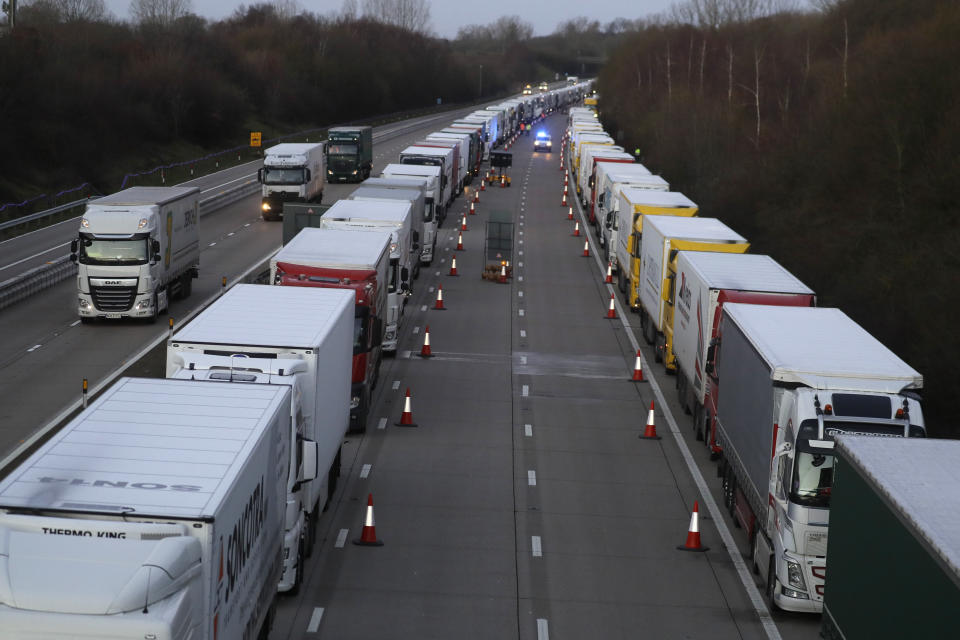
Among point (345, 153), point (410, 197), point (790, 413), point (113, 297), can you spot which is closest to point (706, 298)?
point (790, 413)

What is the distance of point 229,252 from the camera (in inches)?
1778

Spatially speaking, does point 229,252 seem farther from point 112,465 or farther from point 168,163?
point 168,163

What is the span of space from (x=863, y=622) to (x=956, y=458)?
153cm

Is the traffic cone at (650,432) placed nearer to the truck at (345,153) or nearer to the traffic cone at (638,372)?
the traffic cone at (638,372)

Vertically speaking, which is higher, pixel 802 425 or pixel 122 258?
pixel 802 425

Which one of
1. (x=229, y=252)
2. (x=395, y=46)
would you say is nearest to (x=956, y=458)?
(x=229, y=252)

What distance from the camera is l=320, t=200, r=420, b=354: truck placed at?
2841cm

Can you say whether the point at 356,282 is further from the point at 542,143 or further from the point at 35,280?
the point at 542,143

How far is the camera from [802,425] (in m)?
14.2

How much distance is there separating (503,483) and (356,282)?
4.70m

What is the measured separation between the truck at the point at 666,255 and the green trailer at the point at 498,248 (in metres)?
10.2

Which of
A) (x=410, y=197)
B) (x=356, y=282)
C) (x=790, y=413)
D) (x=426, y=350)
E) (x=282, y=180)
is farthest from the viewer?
(x=282, y=180)

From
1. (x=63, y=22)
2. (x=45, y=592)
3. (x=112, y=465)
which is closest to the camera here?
(x=45, y=592)

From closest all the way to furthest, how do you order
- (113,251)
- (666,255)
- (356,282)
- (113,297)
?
(356,282), (666,255), (113,251), (113,297)
